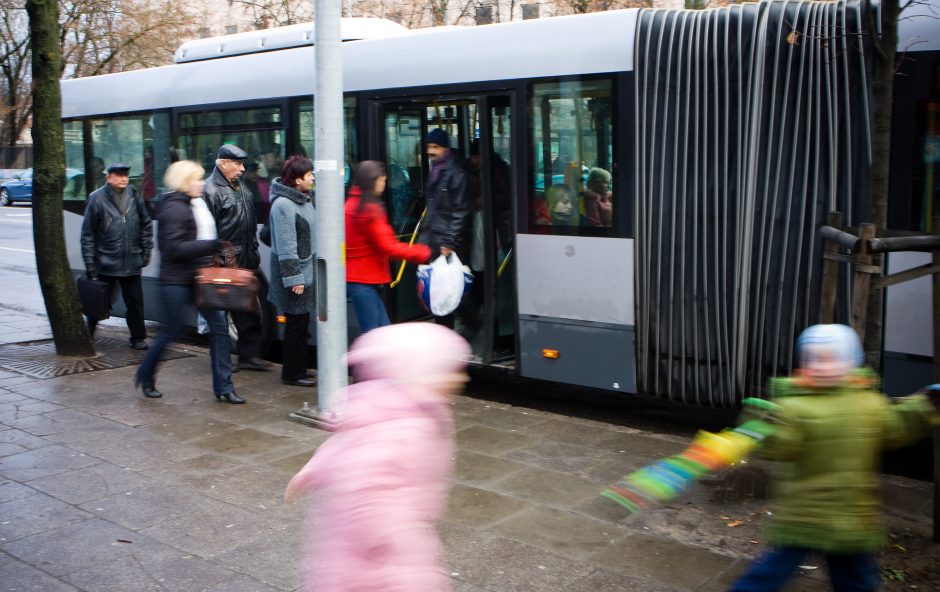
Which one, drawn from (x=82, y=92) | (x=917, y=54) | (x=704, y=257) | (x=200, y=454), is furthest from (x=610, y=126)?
(x=82, y=92)

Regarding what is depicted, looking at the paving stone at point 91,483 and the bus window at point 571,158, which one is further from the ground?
the bus window at point 571,158

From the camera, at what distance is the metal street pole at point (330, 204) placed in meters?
6.39

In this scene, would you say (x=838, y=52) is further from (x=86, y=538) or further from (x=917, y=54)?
(x=86, y=538)

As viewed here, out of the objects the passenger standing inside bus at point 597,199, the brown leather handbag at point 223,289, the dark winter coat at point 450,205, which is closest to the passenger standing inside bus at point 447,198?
the dark winter coat at point 450,205

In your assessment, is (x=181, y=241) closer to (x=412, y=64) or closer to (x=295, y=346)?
(x=295, y=346)

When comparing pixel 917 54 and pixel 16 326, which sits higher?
pixel 917 54

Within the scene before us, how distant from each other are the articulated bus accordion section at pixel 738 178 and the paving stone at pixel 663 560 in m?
1.86

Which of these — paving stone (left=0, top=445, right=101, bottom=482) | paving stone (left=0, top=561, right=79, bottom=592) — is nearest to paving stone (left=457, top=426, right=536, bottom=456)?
paving stone (left=0, top=445, right=101, bottom=482)

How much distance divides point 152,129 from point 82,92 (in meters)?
1.36

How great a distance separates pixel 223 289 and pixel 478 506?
275 cm

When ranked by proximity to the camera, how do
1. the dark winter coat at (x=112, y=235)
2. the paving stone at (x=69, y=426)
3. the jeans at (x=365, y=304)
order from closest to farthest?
the paving stone at (x=69, y=426), the jeans at (x=365, y=304), the dark winter coat at (x=112, y=235)

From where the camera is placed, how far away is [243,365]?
8.66 metres

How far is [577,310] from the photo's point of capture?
686 cm

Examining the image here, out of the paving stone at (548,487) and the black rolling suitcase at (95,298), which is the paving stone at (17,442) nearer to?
the black rolling suitcase at (95,298)
